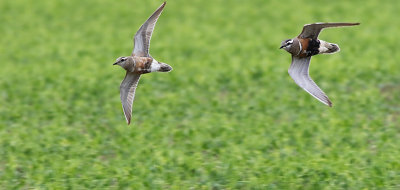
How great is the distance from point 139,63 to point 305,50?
181 centimetres

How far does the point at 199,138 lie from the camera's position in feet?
42.6

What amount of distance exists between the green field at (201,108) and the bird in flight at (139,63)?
8.04 feet

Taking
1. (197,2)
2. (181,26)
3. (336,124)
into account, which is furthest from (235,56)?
(197,2)

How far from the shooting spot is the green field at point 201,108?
36.8 ft

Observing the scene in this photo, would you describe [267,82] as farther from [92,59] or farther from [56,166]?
[56,166]

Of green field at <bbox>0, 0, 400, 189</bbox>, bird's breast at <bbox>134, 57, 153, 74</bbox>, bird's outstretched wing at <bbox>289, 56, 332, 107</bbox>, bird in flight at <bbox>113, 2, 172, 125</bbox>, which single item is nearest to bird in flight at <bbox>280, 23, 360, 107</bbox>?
bird's outstretched wing at <bbox>289, 56, 332, 107</bbox>

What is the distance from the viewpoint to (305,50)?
8070 millimetres

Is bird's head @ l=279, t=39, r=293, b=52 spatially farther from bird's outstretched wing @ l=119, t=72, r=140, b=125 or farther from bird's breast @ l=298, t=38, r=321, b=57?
bird's outstretched wing @ l=119, t=72, r=140, b=125

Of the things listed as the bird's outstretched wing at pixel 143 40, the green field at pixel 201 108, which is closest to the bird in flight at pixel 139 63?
the bird's outstretched wing at pixel 143 40

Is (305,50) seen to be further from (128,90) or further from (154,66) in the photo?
(128,90)

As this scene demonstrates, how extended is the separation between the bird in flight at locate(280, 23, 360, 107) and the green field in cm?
273

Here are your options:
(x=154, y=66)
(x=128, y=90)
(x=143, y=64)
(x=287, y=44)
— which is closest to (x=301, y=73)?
(x=287, y=44)

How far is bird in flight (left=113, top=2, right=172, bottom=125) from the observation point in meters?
8.20

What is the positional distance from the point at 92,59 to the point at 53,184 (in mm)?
8488
